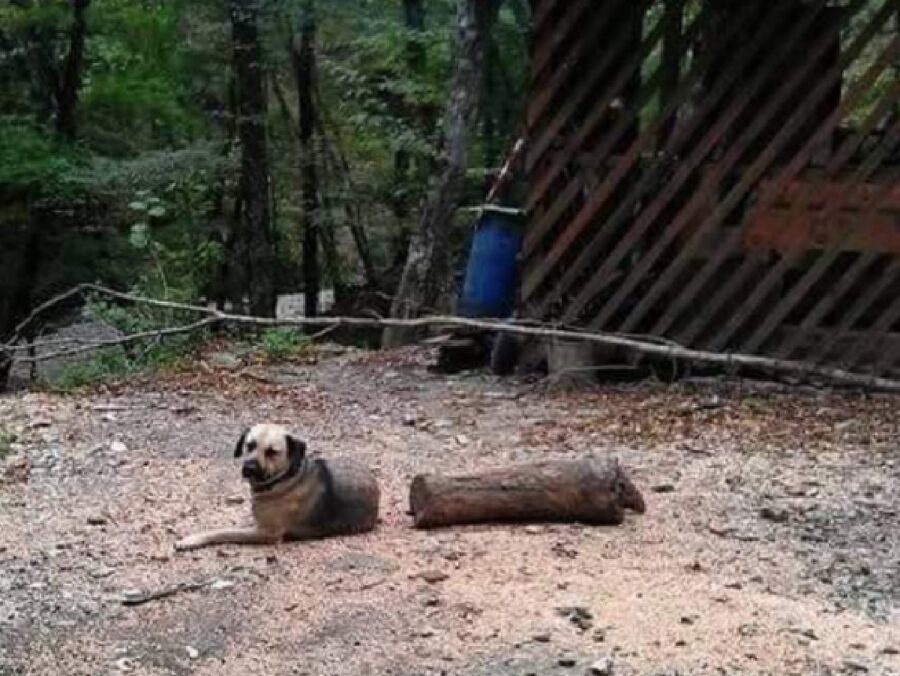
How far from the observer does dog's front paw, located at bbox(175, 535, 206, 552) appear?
531cm

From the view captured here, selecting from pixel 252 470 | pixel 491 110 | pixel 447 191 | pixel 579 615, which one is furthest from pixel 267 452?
pixel 491 110

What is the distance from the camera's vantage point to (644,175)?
868cm

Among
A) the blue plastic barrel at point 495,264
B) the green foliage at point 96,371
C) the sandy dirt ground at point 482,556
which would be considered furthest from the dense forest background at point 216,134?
the sandy dirt ground at point 482,556

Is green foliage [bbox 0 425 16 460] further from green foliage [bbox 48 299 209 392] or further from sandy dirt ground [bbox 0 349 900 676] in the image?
green foliage [bbox 48 299 209 392]

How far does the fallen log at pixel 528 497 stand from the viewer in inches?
211

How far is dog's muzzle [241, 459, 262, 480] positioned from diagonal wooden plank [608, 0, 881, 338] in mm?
4019

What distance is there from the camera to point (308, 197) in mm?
16906

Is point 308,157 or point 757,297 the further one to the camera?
point 308,157

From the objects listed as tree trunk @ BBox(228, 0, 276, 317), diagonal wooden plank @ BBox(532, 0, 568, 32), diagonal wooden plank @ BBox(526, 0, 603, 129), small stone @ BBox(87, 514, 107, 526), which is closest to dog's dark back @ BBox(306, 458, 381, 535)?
small stone @ BBox(87, 514, 107, 526)

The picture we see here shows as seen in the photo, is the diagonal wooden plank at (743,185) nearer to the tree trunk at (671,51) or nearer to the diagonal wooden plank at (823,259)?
the diagonal wooden plank at (823,259)

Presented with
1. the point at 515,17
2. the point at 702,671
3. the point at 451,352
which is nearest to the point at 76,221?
the point at 515,17

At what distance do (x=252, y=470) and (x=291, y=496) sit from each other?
0.61 ft

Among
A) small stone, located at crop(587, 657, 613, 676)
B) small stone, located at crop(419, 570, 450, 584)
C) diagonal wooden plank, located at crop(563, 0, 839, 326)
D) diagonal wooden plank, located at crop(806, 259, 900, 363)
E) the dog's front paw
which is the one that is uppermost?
diagonal wooden plank, located at crop(563, 0, 839, 326)

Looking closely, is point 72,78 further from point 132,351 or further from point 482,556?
point 482,556
